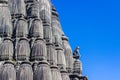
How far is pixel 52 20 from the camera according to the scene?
178 ft

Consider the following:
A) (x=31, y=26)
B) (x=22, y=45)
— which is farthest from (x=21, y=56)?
(x=31, y=26)

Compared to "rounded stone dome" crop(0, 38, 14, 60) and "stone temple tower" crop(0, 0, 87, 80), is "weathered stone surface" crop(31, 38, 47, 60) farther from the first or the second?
"rounded stone dome" crop(0, 38, 14, 60)

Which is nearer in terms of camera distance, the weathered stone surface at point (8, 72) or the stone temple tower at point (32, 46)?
the weathered stone surface at point (8, 72)

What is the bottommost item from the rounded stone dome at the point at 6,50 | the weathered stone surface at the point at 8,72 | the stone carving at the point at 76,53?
the weathered stone surface at the point at 8,72

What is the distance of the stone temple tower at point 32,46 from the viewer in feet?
147

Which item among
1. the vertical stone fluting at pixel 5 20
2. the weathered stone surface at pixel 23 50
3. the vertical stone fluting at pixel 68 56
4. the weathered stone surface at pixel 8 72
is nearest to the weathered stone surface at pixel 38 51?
the weathered stone surface at pixel 23 50

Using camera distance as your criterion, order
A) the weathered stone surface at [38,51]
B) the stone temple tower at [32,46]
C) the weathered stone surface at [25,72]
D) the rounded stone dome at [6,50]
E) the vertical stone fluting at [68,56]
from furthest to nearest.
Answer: the vertical stone fluting at [68,56] → the weathered stone surface at [38,51] → the rounded stone dome at [6,50] → the stone temple tower at [32,46] → the weathered stone surface at [25,72]

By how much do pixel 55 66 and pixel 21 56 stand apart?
3.75 m

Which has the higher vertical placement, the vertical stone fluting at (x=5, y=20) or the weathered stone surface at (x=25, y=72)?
the vertical stone fluting at (x=5, y=20)

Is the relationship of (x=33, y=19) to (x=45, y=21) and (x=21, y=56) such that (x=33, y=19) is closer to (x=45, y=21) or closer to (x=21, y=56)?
(x=45, y=21)

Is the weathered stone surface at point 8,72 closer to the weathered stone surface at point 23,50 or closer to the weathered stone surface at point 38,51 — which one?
the weathered stone surface at point 23,50

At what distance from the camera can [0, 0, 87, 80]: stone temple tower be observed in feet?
147

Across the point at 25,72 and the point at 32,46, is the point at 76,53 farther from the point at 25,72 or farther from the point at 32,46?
the point at 25,72

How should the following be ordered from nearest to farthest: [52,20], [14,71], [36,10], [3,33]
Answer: [14,71], [3,33], [36,10], [52,20]
